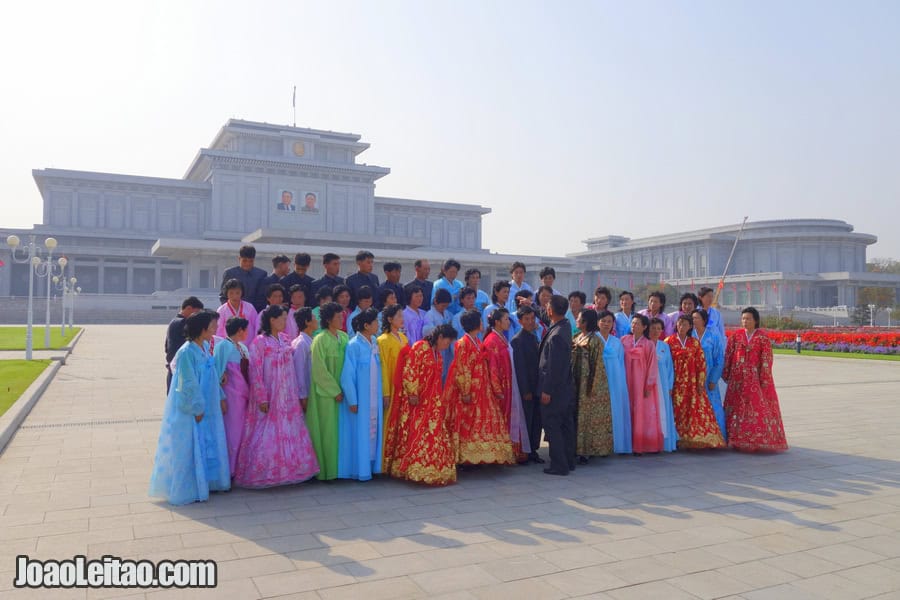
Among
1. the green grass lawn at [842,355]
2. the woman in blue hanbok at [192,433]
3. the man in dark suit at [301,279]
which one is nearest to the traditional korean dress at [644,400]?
the man in dark suit at [301,279]

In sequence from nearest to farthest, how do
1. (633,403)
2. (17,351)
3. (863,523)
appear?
1. (863,523)
2. (633,403)
3. (17,351)

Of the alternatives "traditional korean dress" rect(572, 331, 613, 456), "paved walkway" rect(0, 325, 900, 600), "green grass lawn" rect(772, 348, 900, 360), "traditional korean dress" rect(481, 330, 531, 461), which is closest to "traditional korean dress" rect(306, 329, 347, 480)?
"paved walkway" rect(0, 325, 900, 600)

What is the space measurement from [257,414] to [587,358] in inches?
126

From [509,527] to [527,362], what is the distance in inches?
89.9

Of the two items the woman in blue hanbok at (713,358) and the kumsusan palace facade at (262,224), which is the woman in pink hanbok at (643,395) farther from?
the kumsusan palace facade at (262,224)

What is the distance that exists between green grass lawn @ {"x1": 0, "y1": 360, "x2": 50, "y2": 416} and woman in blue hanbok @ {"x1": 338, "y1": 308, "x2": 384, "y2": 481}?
530cm

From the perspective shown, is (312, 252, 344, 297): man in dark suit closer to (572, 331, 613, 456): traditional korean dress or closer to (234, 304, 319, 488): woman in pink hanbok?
(234, 304, 319, 488): woman in pink hanbok

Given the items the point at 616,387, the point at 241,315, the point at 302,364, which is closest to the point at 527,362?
the point at 616,387

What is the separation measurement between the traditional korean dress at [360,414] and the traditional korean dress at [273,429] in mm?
321

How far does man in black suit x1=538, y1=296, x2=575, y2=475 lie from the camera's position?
6.19 metres

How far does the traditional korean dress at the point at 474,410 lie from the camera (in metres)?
6.10

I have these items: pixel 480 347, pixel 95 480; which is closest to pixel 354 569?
pixel 480 347

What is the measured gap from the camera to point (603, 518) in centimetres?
484

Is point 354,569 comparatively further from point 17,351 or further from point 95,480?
point 17,351
